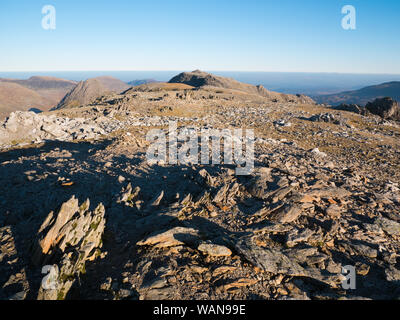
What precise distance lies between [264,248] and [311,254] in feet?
5.24

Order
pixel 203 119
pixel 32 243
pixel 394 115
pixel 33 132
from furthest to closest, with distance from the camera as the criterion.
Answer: pixel 394 115, pixel 203 119, pixel 33 132, pixel 32 243

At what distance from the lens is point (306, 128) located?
26.9 m

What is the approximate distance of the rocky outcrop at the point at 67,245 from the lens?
563 cm

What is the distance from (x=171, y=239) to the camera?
23.6 ft

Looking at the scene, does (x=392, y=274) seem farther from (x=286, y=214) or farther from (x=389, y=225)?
(x=286, y=214)

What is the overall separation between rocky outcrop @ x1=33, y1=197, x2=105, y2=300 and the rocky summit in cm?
3

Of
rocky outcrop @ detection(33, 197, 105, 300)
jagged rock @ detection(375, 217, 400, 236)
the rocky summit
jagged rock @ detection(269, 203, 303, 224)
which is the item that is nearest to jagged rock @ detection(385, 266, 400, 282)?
the rocky summit

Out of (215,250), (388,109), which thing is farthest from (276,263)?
(388,109)

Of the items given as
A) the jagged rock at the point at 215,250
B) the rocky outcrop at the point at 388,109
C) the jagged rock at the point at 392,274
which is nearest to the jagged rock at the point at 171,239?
the jagged rock at the point at 215,250

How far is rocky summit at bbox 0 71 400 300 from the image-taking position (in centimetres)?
594
